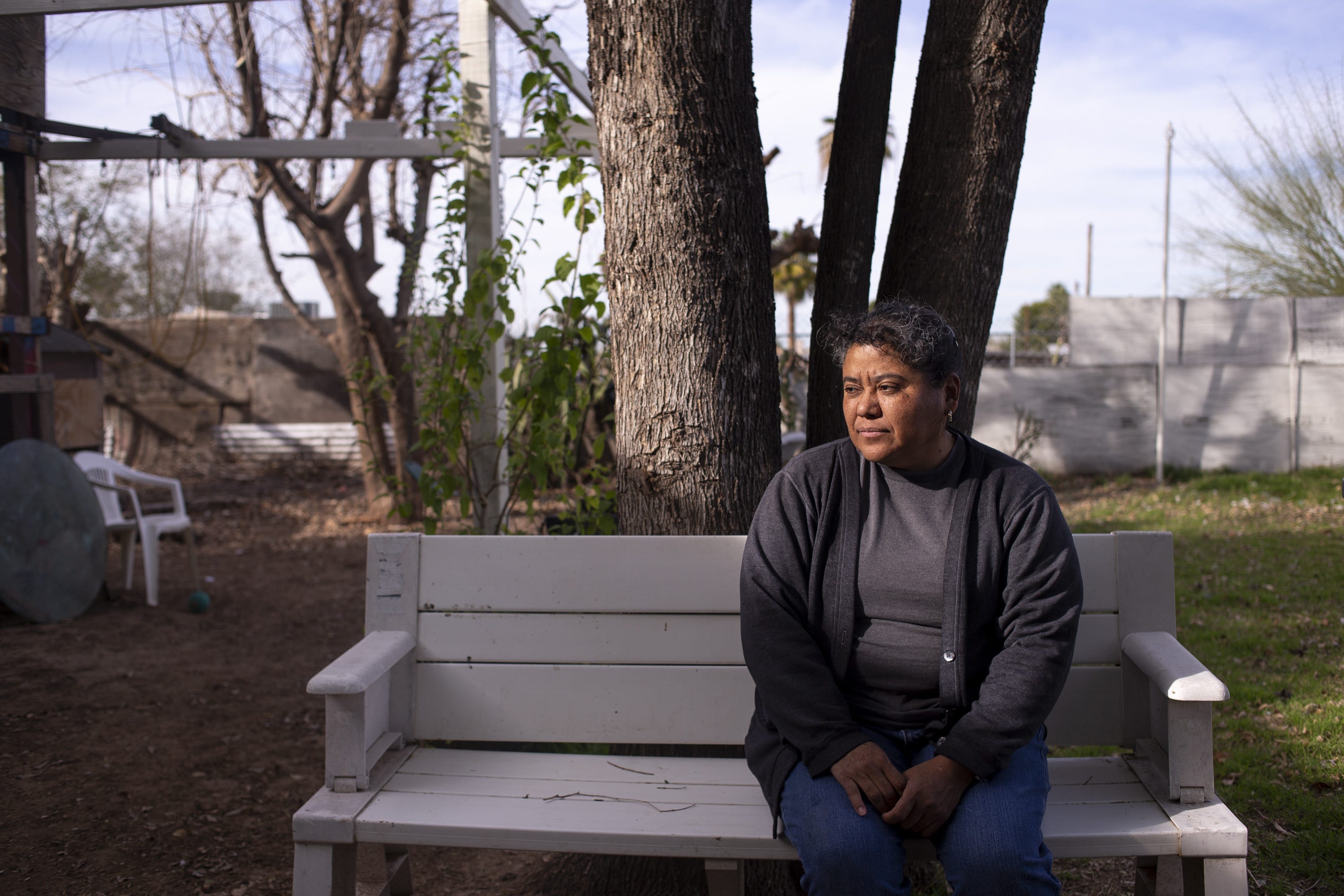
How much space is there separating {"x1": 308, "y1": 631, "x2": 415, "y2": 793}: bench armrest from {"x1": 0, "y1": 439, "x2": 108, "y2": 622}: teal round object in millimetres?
3542

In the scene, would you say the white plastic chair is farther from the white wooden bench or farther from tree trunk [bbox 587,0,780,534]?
tree trunk [bbox 587,0,780,534]

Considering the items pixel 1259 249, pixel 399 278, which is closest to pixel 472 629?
pixel 399 278

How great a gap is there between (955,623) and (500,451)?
275 centimetres

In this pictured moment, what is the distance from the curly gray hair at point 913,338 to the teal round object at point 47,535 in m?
4.62

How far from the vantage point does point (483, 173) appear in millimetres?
4441

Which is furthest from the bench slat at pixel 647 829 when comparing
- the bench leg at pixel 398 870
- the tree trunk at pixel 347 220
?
the tree trunk at pixel 347 220

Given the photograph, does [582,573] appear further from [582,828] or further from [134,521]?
[134,521]

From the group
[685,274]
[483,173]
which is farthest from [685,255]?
[483,173]

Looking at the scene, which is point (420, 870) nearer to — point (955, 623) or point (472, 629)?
point (472, 629)

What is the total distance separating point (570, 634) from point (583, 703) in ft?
0.56

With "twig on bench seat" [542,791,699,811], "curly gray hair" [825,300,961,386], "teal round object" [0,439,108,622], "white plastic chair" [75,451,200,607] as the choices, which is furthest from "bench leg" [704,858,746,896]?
"white plastic chair" [75,451,200,607]

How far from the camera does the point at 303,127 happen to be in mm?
8500

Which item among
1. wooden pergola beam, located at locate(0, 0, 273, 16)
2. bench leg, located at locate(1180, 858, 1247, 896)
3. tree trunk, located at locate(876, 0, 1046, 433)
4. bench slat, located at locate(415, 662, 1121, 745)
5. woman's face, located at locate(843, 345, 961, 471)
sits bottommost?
bench leg, located at locate(1180, 858, 1247, 896)

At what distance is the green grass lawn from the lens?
9.18 ft
